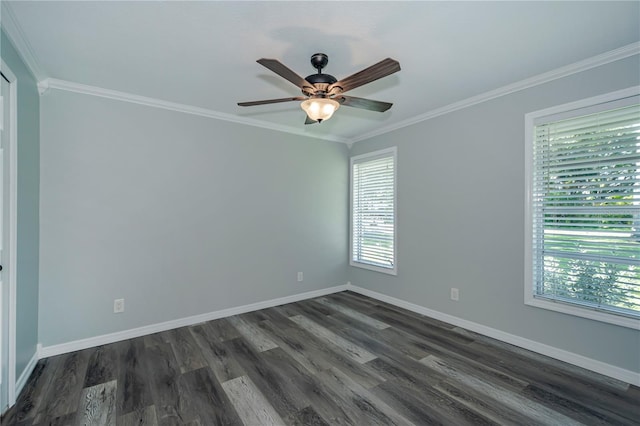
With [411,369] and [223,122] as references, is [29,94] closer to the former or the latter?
[223,122]

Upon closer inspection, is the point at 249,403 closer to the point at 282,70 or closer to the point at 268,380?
the point at 268,380

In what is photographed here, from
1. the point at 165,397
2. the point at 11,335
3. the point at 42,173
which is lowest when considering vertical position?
the point at 165,397

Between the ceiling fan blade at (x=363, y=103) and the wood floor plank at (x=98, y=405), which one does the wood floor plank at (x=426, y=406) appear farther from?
the ceiling fan blade at (x=363, y=103)

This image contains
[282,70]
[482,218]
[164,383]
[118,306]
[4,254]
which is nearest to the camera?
[282,70]

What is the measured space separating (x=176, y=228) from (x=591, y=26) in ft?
13.2

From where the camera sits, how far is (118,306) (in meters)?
3.00

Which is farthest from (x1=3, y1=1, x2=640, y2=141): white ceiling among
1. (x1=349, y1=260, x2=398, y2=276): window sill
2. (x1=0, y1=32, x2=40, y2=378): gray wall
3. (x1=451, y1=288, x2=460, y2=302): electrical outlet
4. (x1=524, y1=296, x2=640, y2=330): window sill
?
(x1=349, y1=260, x2=398, y2=276): window sill

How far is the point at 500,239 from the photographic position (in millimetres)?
3010

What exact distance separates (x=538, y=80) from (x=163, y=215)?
158 inches

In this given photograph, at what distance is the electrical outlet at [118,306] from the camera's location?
2988mm

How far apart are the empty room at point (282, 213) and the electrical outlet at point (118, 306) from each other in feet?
0.16

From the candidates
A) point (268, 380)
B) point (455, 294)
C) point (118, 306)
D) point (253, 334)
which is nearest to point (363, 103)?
point (268, 380)

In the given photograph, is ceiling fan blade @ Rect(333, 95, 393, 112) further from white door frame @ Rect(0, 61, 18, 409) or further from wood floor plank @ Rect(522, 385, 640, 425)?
wood floor plank @ Rect(522, 385, 640, 425)

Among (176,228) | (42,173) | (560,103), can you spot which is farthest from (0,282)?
(560,103)
